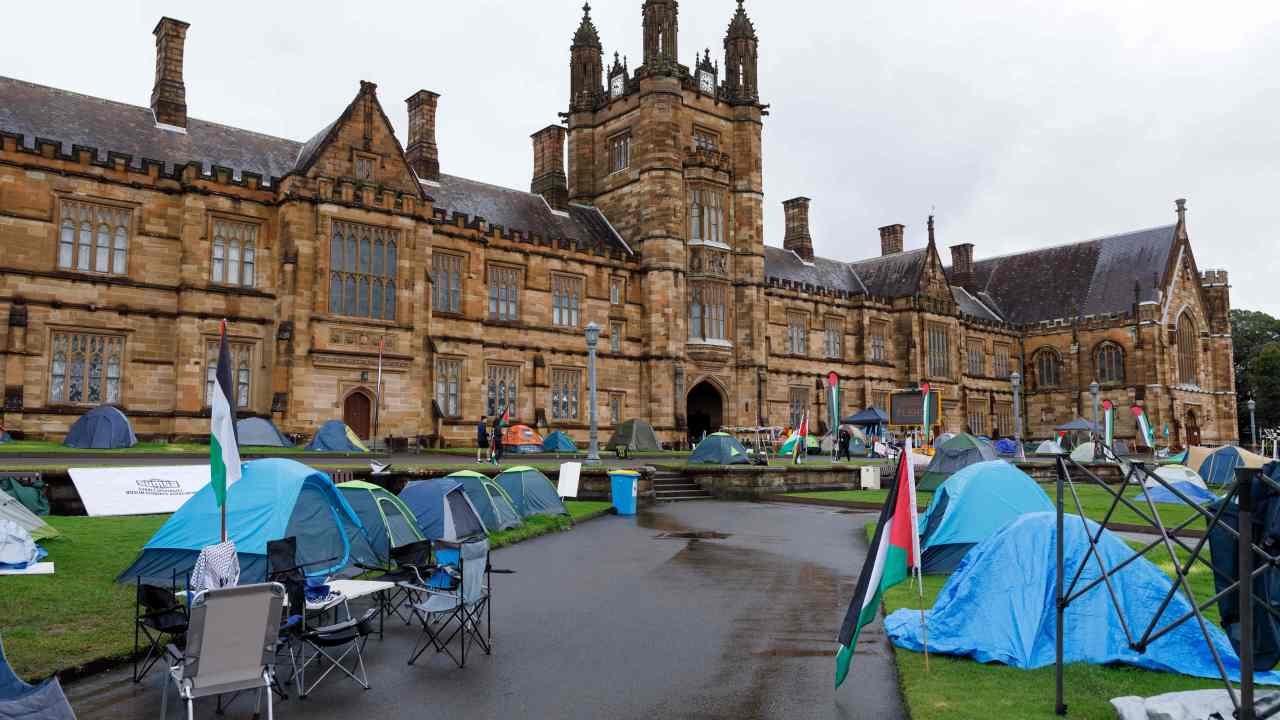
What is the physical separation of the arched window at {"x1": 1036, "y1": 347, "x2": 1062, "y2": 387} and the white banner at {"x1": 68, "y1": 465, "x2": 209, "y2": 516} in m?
58.5

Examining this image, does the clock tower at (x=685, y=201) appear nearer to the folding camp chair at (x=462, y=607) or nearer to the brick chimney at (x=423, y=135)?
the brick chimney at (x=423, y=135)

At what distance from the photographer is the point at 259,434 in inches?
1119

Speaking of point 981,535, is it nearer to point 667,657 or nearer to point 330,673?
point 667,657

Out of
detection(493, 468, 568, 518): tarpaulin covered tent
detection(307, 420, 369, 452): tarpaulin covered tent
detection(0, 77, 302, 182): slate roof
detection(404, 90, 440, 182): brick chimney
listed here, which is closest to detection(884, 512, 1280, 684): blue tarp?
detection(493, 468, 568, 518): tarpaulin covered tent

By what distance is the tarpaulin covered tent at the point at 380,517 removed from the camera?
14.3m

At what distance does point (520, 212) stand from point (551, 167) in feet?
15.3

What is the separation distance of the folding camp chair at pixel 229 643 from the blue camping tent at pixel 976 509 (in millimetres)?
9721

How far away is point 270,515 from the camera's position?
12.0m

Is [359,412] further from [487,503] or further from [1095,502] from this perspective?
[1095,502]

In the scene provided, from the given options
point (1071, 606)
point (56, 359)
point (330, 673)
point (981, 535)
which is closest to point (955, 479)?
point (981, 535)

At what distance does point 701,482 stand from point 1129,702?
22379 millimetres

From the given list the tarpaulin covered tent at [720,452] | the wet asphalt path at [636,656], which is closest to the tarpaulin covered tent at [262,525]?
the wet asphalt path at [636,656]

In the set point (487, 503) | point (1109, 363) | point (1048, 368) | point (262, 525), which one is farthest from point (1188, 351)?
point (262, 525)

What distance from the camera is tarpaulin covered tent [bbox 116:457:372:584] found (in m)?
11.6
